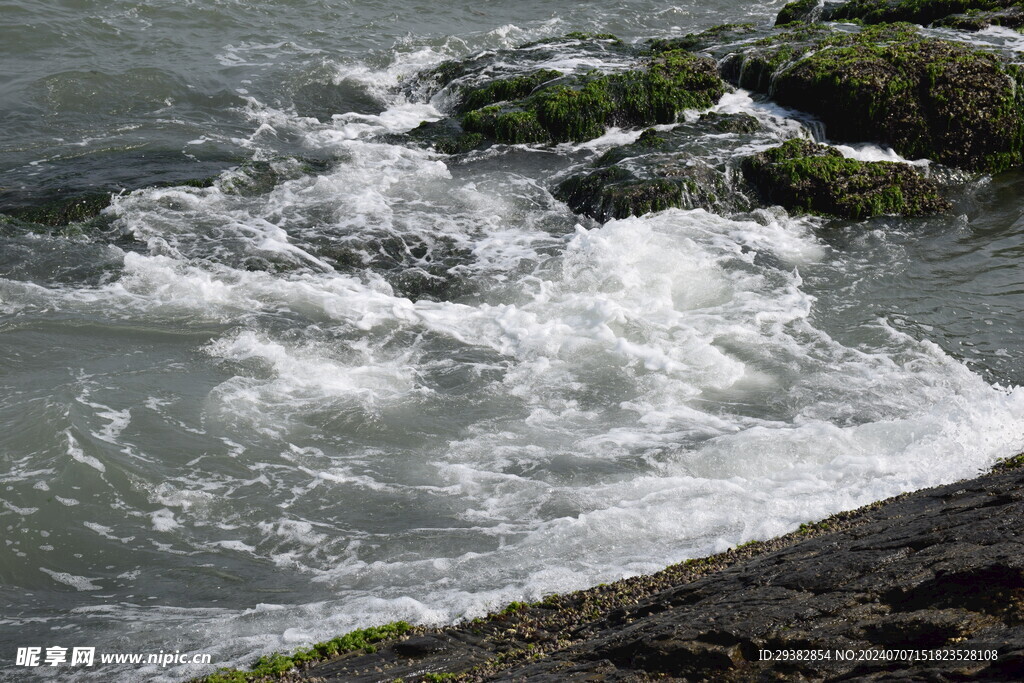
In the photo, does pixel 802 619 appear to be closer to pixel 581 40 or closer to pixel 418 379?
pixel 418 379

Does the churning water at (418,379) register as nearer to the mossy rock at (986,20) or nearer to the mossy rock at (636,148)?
the mossy rock at (636,148)

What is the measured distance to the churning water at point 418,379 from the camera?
6090 mm

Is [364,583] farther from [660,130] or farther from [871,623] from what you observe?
[660,130]

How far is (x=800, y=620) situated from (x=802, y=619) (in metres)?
0.01

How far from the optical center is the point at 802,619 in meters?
3.95

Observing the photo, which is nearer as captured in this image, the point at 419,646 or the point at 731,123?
the point at 419,646

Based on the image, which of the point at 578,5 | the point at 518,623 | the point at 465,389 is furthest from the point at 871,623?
the point at 578,5

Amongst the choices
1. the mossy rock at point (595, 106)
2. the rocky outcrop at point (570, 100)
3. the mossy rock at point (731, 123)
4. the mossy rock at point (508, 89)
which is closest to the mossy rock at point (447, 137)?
the rocky outcrop at point (570, 100)

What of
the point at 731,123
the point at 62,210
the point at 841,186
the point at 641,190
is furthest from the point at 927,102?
the point at 62,210

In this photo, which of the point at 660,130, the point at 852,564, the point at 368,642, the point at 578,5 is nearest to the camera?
the point at 852,564

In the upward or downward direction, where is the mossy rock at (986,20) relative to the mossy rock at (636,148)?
upward

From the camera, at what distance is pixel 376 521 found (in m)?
6.60

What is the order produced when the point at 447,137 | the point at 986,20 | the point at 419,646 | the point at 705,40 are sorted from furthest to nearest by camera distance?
the point at 705,40 < the point at 986,20 < the point at 447,137 < the point at 419,646

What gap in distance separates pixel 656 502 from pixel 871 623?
2.85 metres
